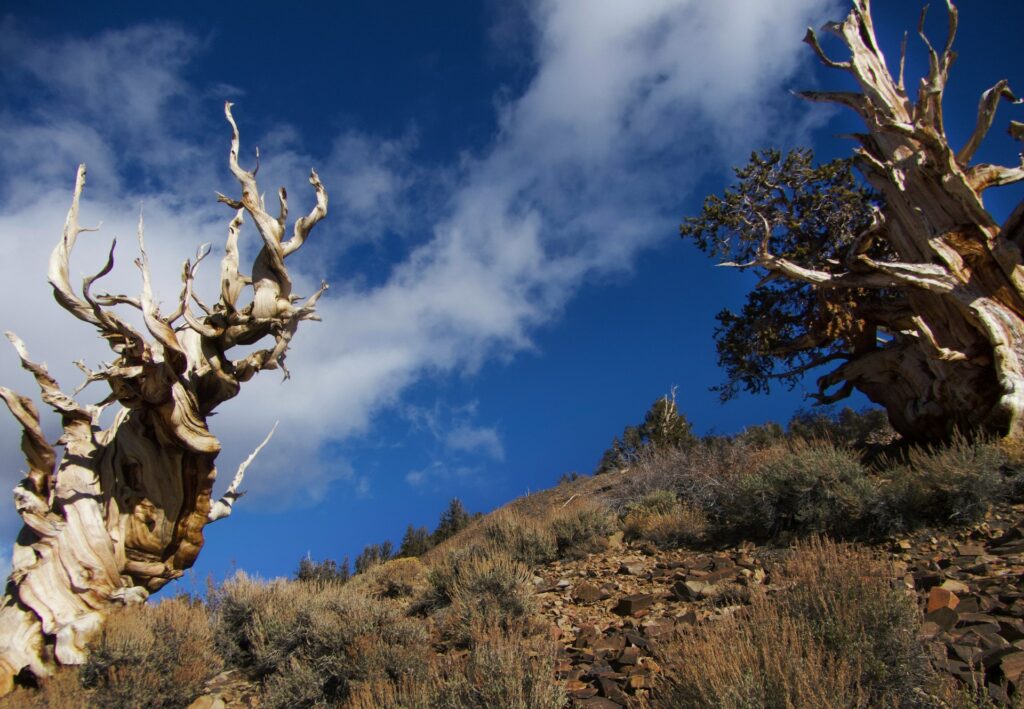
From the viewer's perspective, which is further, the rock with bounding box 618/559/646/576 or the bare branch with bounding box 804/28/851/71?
the bare branch with bounding box 804/28/851/71

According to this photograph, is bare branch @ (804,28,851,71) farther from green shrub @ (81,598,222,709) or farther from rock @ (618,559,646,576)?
green shrub @ (81,598,222,709)

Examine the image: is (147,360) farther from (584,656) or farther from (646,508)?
(646,508)

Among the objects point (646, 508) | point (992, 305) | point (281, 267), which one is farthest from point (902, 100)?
point (281, 267)

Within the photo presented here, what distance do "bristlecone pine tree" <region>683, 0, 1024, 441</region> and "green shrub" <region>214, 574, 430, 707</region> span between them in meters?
9.02

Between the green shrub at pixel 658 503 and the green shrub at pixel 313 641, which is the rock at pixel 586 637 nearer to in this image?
the green shrub at pixel 313 641

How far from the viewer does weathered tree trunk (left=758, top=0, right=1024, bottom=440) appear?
1002cm

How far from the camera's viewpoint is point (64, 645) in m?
6.93

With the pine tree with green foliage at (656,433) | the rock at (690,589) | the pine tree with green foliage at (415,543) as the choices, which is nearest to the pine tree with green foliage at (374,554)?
the pine tree with green foliage at (415,543)

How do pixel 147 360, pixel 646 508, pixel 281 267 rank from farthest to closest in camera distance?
1. pixel 646 508
2. pixel 281 267
3. pixel 147 360

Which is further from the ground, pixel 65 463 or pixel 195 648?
pixel 65 463

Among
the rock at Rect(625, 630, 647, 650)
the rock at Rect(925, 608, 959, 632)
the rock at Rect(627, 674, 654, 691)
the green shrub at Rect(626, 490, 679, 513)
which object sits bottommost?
the rock at Rect(925, 608, 959, 632)

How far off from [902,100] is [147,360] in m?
13.9

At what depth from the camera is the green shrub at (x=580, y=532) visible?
910 centimetres

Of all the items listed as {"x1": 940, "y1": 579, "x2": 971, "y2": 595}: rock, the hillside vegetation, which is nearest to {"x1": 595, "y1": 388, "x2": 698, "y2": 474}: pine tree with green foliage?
the hillside vegetation
